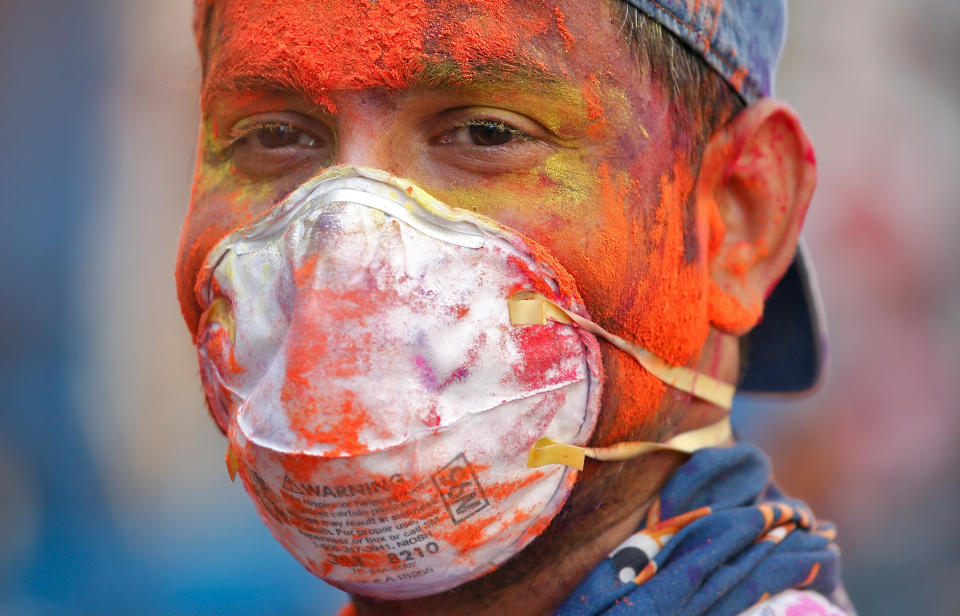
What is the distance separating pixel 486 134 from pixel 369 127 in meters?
0.23

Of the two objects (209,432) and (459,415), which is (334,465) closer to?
(459,415)

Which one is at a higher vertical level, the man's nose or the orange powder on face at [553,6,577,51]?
the orange powder on face at [553,6,577,51]

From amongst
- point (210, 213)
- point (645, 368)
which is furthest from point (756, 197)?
point (210, 213)

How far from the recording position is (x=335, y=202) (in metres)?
1.78

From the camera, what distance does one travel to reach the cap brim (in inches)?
104

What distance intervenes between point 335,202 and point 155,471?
4150 millimetres

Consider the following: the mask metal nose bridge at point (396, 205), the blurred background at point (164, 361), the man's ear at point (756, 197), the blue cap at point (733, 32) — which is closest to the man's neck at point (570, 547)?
the man's ear at point (756, 197)

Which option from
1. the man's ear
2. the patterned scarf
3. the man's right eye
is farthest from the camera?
the man's ear

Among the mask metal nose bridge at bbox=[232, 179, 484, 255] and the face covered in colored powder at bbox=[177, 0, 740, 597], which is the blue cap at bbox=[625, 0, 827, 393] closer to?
the face covered in colored powder at bbox=[177, 0, 740, 597]

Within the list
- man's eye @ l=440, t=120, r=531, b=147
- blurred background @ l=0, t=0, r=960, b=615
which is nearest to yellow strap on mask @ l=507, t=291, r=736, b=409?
man's eye @ l=440, t=120, r=531, b=147

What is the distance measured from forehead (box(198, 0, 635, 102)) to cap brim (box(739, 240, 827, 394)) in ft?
3.20

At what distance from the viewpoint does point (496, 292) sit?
1793 mm

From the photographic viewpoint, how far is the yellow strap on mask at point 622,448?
1.81m

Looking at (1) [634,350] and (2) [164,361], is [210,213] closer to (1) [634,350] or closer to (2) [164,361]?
(1) [634,350]
